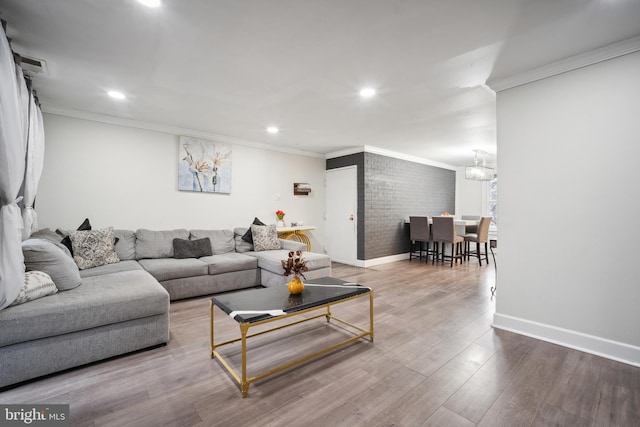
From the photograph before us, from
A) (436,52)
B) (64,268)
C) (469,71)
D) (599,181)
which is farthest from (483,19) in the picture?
(64,268)

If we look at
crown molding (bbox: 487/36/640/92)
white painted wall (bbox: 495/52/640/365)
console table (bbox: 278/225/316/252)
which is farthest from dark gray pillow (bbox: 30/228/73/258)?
crown molding (bbox: 487/36/640/92)

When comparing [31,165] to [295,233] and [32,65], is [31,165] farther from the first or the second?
[295,233]

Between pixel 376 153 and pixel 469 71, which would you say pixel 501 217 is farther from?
pixel 376 153

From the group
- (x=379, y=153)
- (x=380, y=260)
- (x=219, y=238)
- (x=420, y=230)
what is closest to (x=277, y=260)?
(x=219, y=238)

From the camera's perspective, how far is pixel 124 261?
143 inches

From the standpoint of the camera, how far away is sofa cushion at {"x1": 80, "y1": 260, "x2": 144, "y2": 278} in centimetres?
304

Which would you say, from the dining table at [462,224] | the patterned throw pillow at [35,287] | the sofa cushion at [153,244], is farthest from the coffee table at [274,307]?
the dining table at [462,224]

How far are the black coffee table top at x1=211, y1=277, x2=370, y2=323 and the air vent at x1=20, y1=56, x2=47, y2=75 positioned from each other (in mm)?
2660

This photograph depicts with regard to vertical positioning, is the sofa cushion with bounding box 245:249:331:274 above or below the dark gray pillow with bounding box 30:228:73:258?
below

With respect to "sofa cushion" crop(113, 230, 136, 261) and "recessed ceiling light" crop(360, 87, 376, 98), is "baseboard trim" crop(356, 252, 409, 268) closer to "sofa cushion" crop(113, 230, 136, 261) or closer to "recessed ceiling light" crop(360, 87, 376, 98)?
"recessed ceiling light" crop(360, 87, 376, 98)

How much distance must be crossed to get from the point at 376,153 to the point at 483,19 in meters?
3.97

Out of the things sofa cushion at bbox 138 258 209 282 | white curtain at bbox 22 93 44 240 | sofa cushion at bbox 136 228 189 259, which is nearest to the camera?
white curtain at bbox 22 93 44 240

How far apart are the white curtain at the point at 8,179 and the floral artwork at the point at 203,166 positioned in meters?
2.60

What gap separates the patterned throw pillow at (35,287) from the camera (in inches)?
75.0
